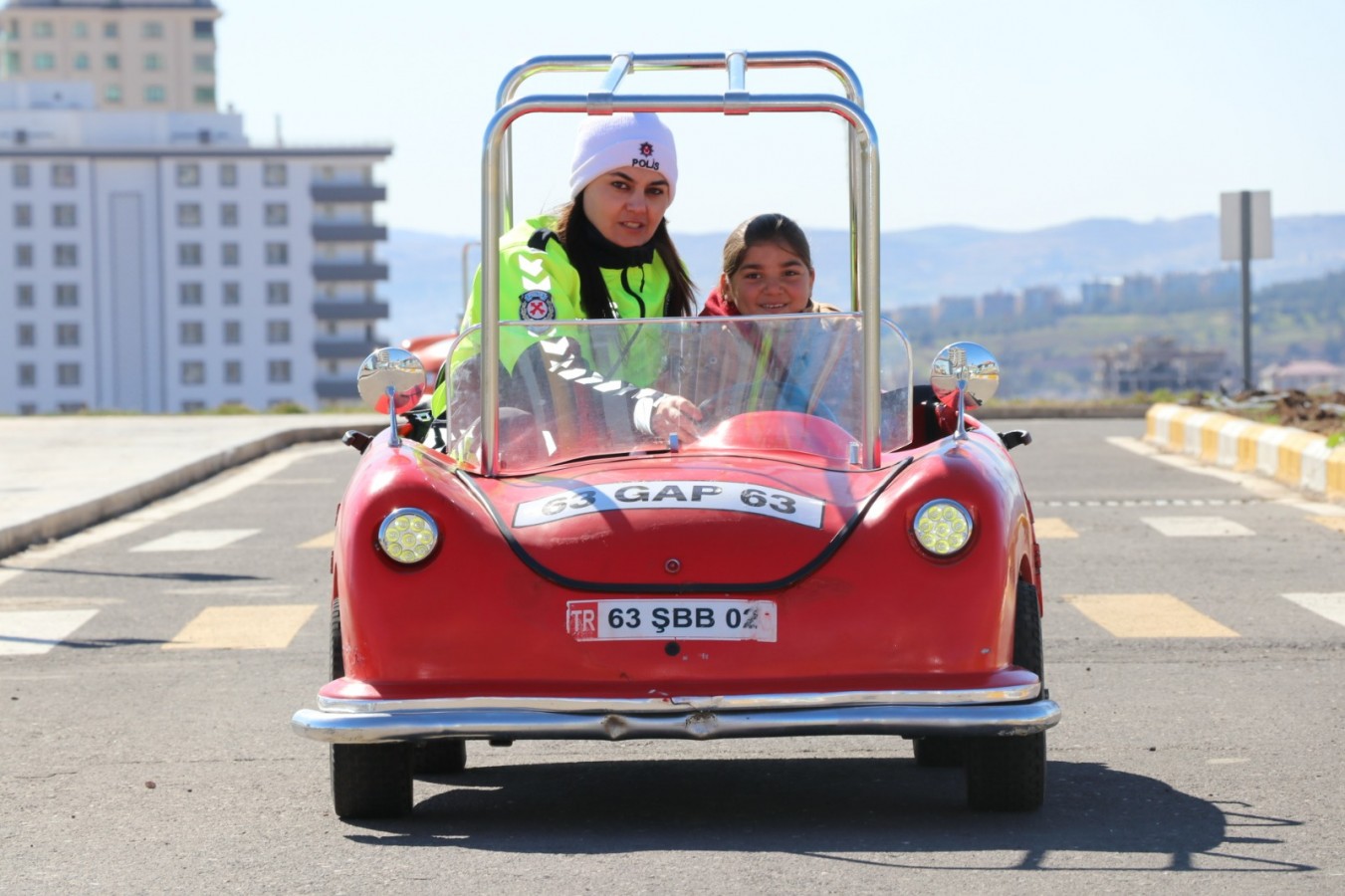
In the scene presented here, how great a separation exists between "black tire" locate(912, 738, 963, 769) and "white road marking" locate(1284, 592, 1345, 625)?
3.69 meters

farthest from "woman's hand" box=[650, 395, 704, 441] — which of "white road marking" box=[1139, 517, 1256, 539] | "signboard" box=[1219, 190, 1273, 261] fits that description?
"signboard" box=[1219, 190, 1273, 261]

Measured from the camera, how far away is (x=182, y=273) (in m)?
160

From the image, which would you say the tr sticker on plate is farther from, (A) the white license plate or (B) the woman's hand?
(B) the woman's hand

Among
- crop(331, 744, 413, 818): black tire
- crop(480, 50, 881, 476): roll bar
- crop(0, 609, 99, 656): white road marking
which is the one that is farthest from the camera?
crop(0, 609, 99, 656): white road marking

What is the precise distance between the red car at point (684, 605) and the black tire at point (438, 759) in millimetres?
766

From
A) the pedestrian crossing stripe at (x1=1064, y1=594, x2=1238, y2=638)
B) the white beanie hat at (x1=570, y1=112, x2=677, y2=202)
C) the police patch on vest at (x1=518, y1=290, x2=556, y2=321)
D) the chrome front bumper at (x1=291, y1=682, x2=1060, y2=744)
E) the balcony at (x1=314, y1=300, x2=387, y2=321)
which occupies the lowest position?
the pedestrian crossing stripe at (x1=1064, y1=594, x2=1238, y2=638)

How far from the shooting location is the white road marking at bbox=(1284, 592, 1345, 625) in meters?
9.90

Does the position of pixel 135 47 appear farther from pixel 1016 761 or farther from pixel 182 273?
pixel 1016 761

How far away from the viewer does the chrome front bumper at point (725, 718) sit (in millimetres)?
5242

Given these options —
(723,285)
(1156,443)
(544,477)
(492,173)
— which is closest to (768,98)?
(492,173)

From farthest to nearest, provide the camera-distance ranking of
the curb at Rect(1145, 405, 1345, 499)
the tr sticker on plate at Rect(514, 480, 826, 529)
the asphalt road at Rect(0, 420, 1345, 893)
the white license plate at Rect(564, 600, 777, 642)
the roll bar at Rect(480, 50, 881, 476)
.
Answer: the curb at Rect(1145, 405, 1345, 499), the roll bar at Rect(480, 50, 881, 476), the tr sticker on plate at Rect(514, 480, 826, 529), the white license plate at Rect(564, 600, 777, 642), the asphalt road at Rect(0, 420, 1345, 893)

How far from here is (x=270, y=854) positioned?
17.3ft

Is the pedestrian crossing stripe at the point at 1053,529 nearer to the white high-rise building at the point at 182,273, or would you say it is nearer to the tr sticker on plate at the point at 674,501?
the tr sticker on plate at the point at 674,501

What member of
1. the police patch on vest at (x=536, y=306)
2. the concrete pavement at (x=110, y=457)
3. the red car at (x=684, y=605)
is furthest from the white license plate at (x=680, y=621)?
the concrete pavement at (x=110, y=457)
